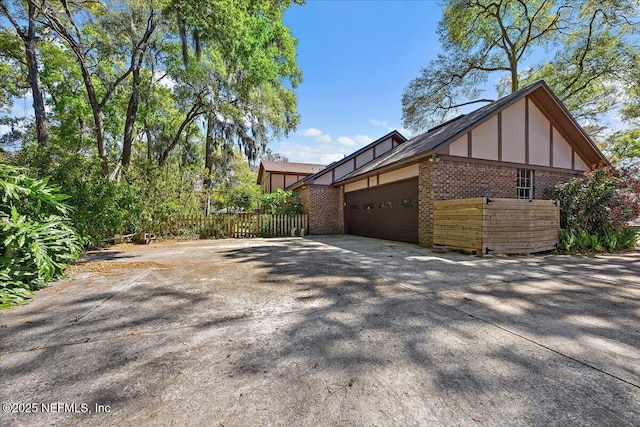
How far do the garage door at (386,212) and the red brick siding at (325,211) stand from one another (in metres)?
0.68

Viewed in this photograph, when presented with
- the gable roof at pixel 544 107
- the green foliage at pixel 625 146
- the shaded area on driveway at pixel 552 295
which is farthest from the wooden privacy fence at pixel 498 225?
the green foliage at pixel 625 146

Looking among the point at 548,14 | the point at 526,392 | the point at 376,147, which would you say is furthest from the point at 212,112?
the point at 548,14

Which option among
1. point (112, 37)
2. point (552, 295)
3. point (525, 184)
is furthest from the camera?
point (112, 37)

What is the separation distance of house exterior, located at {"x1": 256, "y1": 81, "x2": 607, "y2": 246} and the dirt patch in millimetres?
7763

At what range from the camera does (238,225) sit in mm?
12680

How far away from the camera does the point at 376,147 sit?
15.5m

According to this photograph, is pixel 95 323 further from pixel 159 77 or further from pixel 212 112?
pixel 159 77

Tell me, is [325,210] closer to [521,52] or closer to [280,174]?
[280,174]

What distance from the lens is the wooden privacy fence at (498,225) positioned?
6.52 m

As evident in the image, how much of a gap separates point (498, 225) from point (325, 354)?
644 cm

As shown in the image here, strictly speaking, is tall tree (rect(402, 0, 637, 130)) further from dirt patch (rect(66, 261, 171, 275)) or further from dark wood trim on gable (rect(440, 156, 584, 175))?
dirt patch (rect(66, 261, 171, 275))

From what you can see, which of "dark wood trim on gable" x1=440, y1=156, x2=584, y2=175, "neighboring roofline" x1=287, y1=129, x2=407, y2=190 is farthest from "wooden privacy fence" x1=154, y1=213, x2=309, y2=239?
"dark wood trim on gable" x1=440, y1=156, x2=584, y2=175

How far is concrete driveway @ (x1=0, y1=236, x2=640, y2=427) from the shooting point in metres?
1.52

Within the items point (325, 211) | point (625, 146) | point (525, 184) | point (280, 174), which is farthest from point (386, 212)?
point (625, 146)
